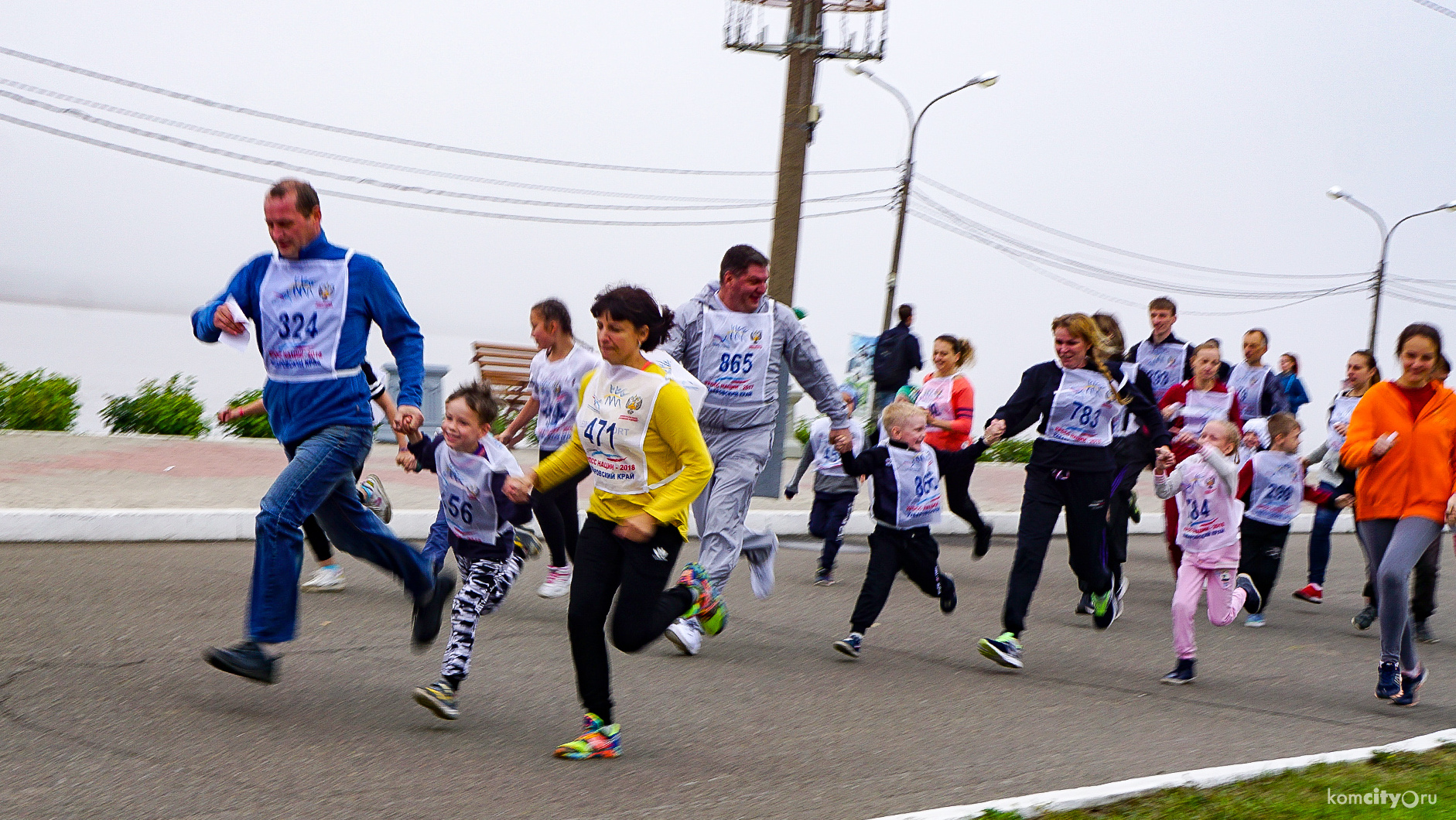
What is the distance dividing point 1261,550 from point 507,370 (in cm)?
1392

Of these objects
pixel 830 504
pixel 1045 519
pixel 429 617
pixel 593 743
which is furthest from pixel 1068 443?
pixel 429 617

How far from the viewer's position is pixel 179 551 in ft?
28.1

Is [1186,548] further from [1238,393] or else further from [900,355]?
[900,355]

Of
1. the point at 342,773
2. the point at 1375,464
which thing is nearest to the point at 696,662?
the point at 342,773

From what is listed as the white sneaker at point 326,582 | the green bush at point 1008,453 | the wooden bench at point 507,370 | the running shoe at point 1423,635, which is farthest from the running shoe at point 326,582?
the green bush at point 1008,453

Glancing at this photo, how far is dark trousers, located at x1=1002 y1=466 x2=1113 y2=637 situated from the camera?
6.73 m

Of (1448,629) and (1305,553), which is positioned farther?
(1305,553)

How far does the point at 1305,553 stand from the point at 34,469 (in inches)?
479

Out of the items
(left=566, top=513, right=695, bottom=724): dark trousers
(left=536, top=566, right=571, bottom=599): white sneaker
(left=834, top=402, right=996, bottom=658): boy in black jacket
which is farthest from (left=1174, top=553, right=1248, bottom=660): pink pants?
(left=536, top=566, right=571, bottom=599): white sneaker

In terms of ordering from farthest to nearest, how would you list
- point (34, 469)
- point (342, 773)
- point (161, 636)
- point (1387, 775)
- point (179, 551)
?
1. point (34, 469)
2. point (179, 551)
3. point (161, 636)
4. point (1387, 775)
5. point (342, 773)

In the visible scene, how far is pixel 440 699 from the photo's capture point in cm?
485

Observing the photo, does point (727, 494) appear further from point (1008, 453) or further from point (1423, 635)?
point (1008, 453)

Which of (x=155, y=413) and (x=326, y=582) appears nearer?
(x=326, y=582)

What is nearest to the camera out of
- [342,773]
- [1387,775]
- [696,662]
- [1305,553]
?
[342,773]
